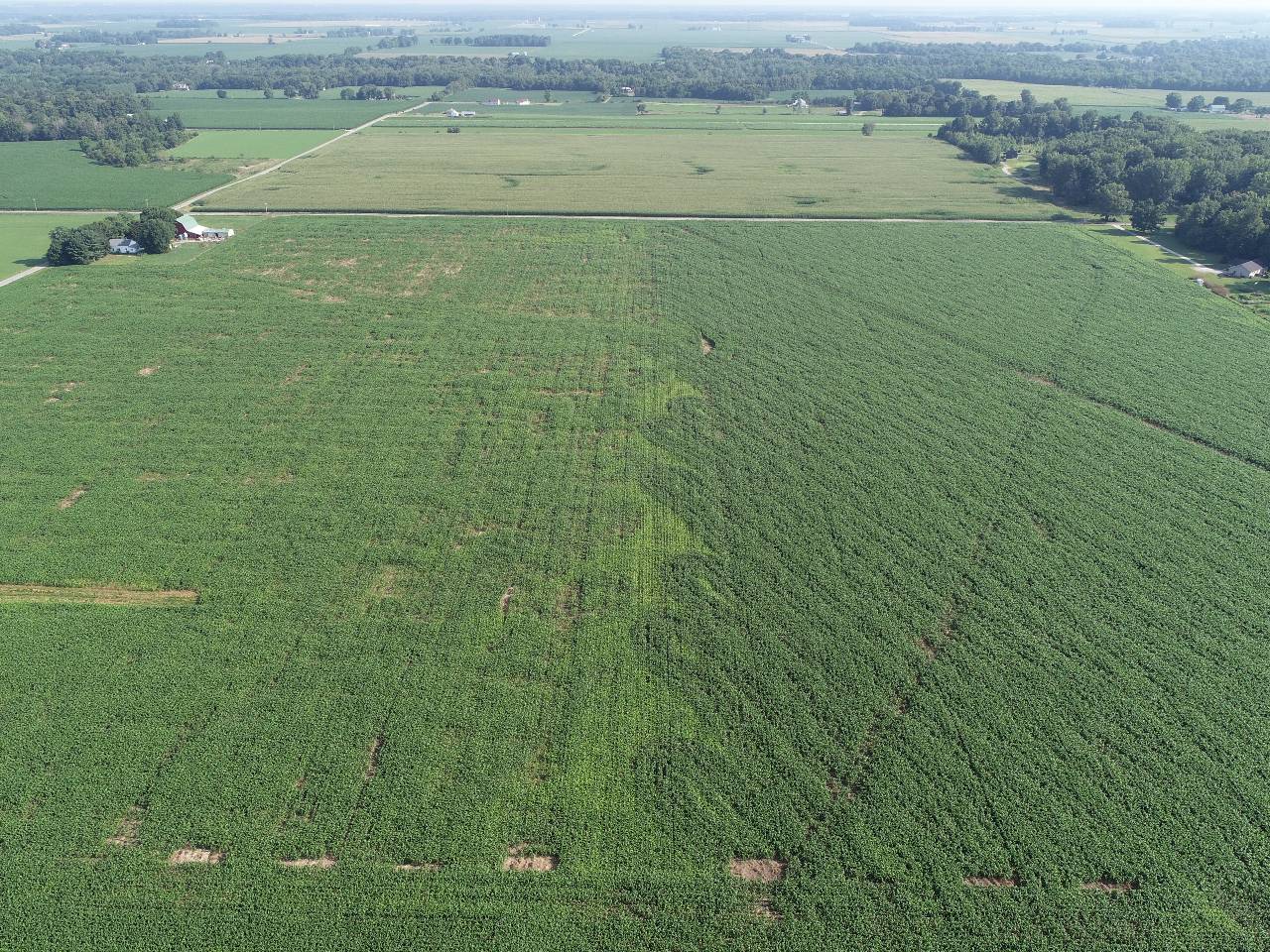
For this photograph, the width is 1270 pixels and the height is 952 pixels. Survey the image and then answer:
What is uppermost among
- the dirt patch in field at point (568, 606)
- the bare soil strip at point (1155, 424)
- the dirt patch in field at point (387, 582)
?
the bare soil strip at point (1155, 424)

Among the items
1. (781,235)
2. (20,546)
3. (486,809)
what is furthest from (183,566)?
(781,235)

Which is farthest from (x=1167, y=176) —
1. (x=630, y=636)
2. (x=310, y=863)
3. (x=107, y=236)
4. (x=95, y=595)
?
(x=107, y=236)

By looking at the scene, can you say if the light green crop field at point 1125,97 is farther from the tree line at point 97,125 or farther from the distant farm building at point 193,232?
the tree line at point 97,125

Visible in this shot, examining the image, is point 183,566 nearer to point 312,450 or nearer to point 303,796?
point 312,450

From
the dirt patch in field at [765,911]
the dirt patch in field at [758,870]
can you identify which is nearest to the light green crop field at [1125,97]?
the dirt patch in field at [758,870]

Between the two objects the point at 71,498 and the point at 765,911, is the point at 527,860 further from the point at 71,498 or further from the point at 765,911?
the point at 71,498
